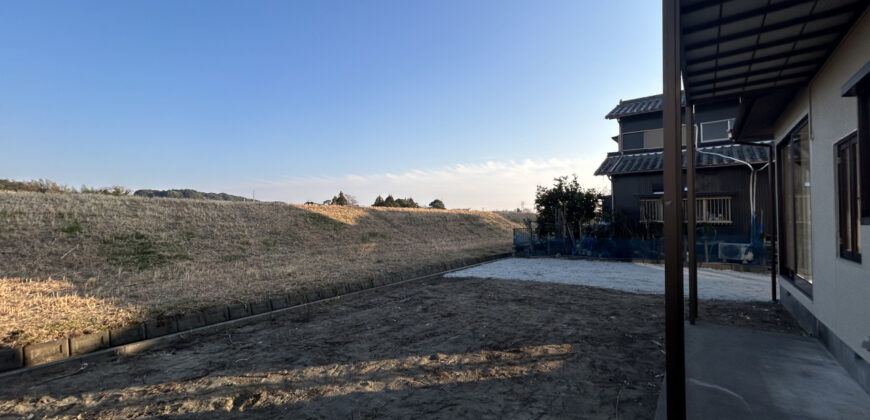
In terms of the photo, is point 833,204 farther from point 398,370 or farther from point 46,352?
point 46,352

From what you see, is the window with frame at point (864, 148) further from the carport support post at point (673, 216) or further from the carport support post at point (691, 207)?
the carport support post at point (673, 216)

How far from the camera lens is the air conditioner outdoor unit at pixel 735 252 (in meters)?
8.73

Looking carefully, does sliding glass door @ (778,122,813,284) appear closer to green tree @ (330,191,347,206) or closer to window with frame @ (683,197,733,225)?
window with frame @ (683,197,733,225)

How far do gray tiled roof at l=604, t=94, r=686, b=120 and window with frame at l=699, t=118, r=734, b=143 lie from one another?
141 centimetres

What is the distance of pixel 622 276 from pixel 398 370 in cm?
664

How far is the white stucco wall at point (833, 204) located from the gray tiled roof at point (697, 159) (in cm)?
733

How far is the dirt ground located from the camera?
2504 mm

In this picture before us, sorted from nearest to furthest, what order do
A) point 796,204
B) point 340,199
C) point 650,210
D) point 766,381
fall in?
point 766,381, point 796,204, point 650,210, point 340,199

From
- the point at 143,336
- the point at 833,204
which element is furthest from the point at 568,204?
the point at 143,336

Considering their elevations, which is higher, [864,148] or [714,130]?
[714,130]

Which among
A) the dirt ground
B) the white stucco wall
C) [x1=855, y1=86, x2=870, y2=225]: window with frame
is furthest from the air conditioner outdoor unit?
[x1=855, y1=86, x2=870, y2=225]: window with frame

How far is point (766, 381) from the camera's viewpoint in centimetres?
259

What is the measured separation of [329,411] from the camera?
2451 millimetres

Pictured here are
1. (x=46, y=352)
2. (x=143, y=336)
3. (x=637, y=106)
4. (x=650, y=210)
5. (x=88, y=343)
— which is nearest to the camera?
(x=46, y=352)
